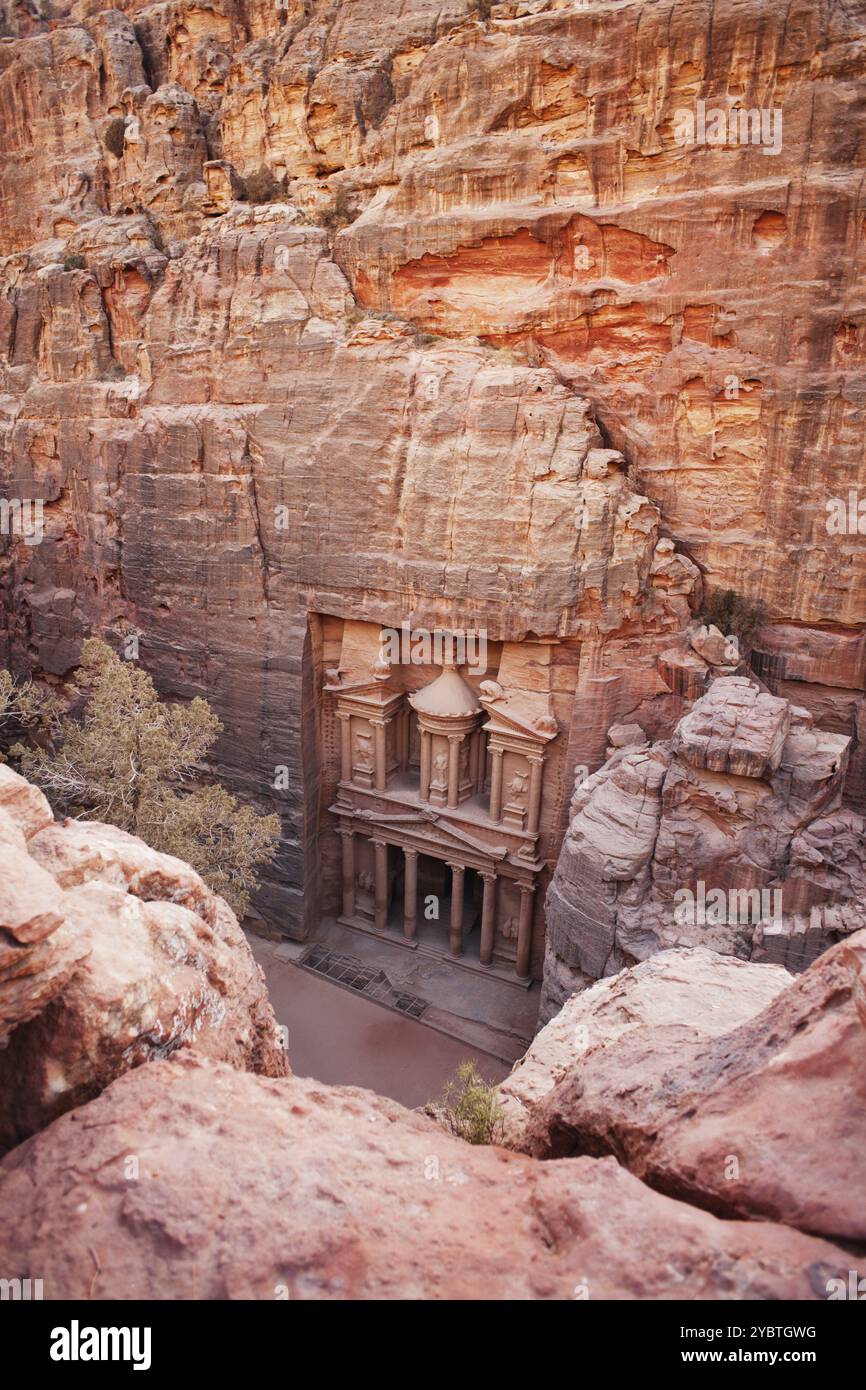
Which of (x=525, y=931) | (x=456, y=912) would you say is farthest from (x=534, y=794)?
(x=456, y=912)

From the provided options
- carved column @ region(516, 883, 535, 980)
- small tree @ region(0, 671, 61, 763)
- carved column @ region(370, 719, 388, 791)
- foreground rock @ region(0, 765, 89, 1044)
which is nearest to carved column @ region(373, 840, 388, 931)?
carved column @ region(370, 719, 388, 791)

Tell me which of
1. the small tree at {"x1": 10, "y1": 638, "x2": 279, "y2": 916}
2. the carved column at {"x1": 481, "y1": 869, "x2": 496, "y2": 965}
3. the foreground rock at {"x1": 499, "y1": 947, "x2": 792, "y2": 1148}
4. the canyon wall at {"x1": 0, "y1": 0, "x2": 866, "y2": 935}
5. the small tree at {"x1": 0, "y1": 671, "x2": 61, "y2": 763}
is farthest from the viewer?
the carved column at {"x1": 481, "y1": 869, "x2": 496, "y2": 965}

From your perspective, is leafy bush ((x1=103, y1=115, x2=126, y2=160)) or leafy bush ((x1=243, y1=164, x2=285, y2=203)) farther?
leafy bush ((x1=103, y1=115, x2=126, y2=160))

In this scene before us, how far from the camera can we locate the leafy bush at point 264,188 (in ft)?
62.0

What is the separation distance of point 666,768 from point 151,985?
9847mm

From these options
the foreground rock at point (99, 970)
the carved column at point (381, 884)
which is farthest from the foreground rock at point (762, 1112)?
the carved column at point (381, 884)

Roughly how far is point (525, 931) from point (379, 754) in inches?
202

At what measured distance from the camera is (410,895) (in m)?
18.6

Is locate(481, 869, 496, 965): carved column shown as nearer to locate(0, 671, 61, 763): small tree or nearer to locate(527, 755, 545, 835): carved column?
locate(527, 755, 545, 835): carved column

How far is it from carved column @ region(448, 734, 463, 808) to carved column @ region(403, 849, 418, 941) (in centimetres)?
173

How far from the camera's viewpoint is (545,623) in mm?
15117

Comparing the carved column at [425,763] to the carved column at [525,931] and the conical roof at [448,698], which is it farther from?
the carved column at [525,931]

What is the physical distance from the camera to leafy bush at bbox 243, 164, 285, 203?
18891 mm

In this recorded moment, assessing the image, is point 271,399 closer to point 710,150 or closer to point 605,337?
point 605,337
